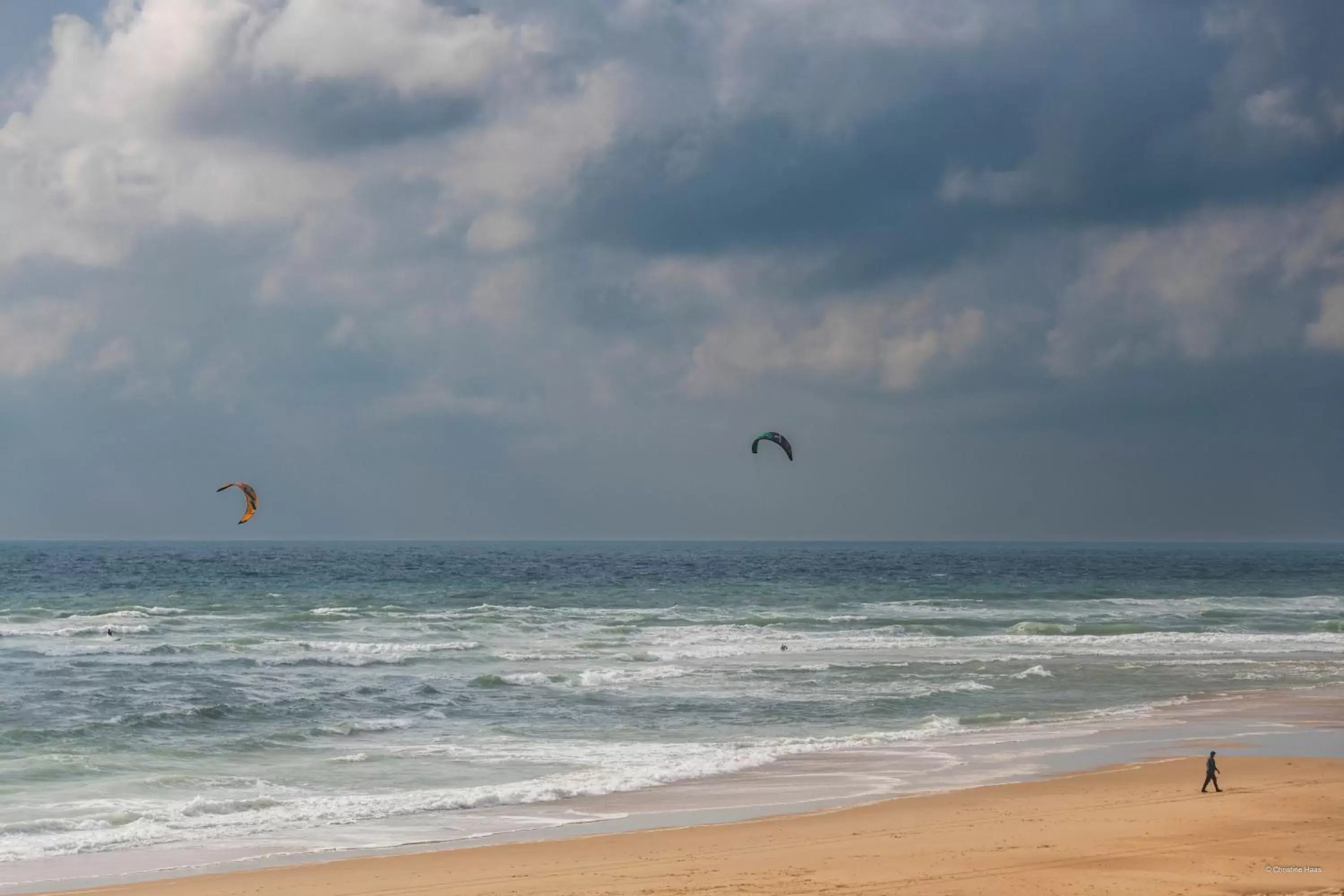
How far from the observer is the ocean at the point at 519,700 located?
53.9ft

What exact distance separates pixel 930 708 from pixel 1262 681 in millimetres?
10257

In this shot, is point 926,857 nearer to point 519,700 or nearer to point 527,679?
point 519,700

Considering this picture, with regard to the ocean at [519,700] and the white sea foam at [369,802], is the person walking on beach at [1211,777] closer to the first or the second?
the ocean at [519,700]

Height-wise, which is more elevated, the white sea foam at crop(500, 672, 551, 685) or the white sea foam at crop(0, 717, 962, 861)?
the white sea foam at crop(0, 717, 962, 861)

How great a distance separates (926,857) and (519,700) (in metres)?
14.9

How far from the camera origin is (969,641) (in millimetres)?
40406

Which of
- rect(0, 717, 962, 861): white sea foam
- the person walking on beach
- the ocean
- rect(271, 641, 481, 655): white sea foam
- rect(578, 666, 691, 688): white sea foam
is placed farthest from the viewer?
rect(271, 641, 481, 655): white sea foam

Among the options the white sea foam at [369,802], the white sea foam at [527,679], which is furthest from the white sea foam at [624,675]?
the white sea foam at [369,802]

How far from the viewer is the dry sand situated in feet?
40.0

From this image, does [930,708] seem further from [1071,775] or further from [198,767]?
[198,767]

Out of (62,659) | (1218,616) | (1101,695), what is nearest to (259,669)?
(62,659)

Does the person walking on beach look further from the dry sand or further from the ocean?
the ocean

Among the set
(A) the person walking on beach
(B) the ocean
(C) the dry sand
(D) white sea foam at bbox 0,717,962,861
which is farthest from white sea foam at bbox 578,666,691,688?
(A) the person walking on beach

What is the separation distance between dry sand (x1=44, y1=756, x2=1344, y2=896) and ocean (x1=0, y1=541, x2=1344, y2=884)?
139 cm
